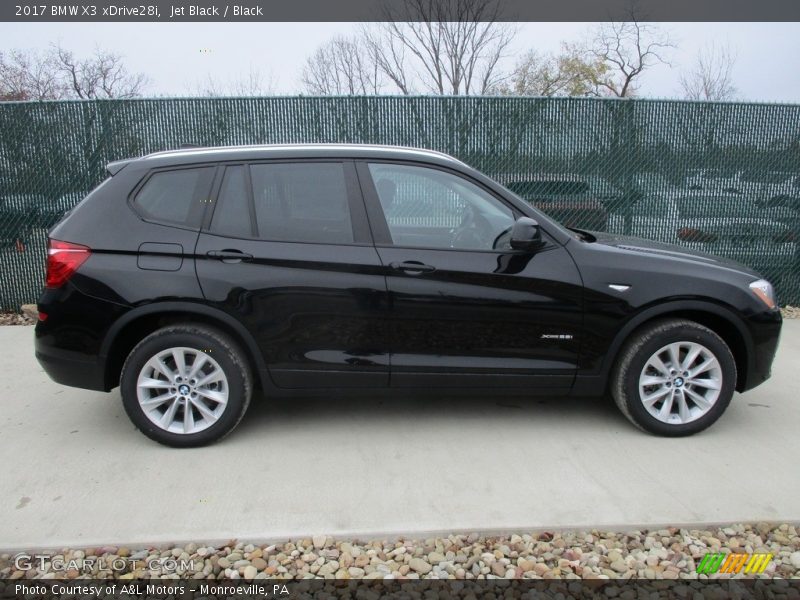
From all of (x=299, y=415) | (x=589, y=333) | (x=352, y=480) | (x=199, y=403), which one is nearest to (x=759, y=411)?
(x=589, y=333)

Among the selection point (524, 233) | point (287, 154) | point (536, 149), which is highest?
point (536, 149)

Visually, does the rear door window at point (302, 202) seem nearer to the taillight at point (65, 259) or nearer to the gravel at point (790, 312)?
the taillight at point (65, 259)

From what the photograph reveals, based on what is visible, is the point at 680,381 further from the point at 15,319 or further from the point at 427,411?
the point at 15,319

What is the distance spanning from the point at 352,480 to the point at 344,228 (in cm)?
147

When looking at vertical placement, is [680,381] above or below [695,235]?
below

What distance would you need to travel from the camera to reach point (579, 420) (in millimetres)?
4191

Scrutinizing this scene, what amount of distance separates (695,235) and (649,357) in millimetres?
4161

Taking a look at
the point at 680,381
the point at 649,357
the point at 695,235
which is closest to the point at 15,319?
the point at 649,357

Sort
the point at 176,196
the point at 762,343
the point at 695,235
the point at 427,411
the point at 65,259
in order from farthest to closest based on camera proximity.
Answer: the point at 695,235 < the point at 427,411 < the point at 762,343 < the point at 176,196 < the point at 65,259

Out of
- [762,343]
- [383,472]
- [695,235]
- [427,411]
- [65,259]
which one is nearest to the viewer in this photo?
[383,472]

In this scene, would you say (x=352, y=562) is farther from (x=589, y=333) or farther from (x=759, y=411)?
(x=759, y=411)

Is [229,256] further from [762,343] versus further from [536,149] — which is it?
[536,149]

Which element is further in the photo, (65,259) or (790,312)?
(790,312)

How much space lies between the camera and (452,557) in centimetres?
280
